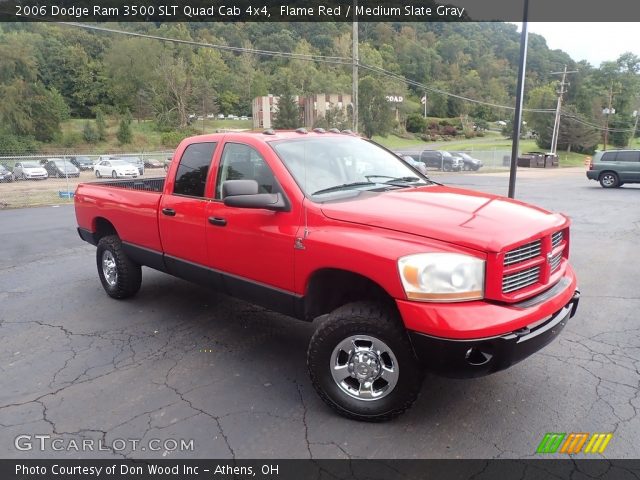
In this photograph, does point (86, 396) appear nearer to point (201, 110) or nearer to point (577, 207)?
point (577, 207)

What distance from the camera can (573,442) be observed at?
→ 2875mm

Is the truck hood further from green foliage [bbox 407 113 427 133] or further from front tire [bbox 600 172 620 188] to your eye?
green foliage [bbox 407 113 427 133]

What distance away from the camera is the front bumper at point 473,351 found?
2686 mm

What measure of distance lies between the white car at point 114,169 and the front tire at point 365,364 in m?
25.4

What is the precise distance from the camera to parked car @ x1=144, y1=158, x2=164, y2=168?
27.9m

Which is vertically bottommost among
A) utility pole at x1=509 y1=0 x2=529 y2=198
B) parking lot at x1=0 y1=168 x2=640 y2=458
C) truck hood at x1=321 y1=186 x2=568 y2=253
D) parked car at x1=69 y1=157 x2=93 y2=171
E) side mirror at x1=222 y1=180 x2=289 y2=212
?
parked car at x1=69 y1=157 x2=93 y2=171

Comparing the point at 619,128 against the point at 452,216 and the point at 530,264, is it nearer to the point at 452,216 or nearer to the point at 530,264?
the point at 530,264

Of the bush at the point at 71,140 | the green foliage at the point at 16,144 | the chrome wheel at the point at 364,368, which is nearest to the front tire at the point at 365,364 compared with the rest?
the chrome wheel at the point at 364,368

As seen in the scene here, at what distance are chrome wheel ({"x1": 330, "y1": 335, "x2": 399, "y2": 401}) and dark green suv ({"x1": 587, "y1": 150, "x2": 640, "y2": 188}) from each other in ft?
68.9

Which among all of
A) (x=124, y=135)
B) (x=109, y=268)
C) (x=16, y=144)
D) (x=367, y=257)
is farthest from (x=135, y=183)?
(x=124, y=135)

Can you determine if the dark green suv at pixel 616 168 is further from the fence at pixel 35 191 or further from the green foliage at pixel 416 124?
the green foliage at pixel 416 124

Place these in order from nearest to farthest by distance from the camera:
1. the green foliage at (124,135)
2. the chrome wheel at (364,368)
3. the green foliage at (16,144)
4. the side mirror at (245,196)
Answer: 1. the chrome wheel at (364,368)
2. the side mirror at (245,196)
3. the green foliage at (16,144)
4. the green foliage at (124,135)

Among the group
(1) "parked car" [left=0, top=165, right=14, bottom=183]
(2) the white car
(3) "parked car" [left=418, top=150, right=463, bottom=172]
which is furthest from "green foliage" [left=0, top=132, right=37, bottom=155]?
(3) "parked car" [left=418, top=150, right=463, bottom=172]

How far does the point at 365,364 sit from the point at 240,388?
1042 mm
